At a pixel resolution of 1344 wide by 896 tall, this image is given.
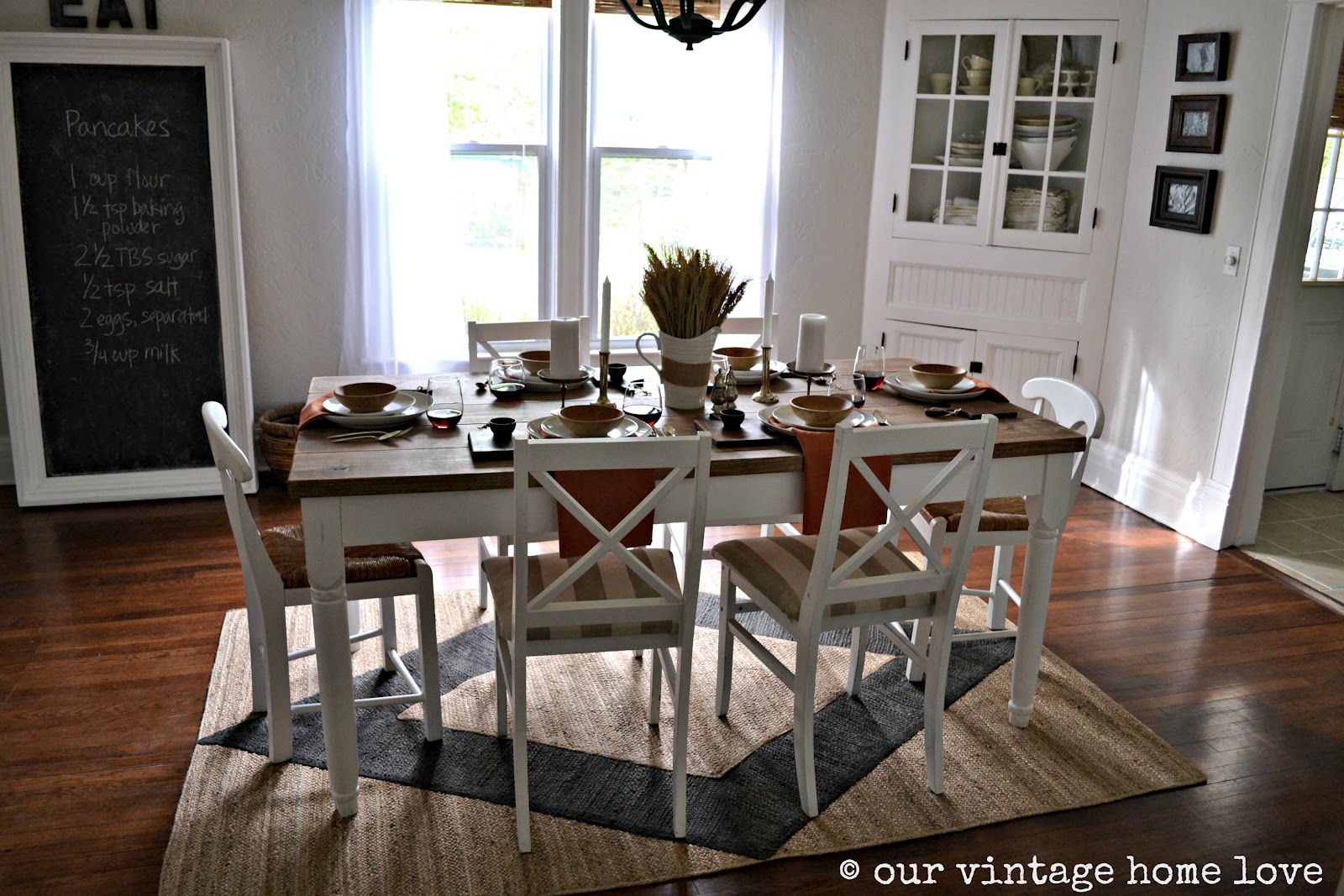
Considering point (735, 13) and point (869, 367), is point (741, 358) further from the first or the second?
point (735, 13)

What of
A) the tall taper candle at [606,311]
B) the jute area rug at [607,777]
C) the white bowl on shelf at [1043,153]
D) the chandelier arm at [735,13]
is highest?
the chandelier arm at [735,13]

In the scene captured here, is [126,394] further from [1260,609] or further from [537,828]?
[1260,609]

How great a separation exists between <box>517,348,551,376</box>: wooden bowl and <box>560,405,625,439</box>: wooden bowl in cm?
58

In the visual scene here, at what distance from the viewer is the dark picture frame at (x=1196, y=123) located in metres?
4.13

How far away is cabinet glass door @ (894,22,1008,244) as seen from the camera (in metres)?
4.74

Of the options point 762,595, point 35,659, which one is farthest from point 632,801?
point 35,659

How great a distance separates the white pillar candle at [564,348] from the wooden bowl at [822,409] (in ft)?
2.13

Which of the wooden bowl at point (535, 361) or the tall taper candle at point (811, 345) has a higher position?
the tall taper candle at point (811, 345)

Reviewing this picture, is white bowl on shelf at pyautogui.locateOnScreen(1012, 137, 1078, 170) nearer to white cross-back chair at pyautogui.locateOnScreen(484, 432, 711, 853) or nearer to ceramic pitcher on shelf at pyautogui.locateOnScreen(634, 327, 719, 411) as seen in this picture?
ceramic pitcher on shelf at pyautogui.locateOnScreen(634, 327, 719, 411)

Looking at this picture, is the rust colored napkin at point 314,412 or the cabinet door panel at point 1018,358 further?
the cabinet door panel at point 1018,358

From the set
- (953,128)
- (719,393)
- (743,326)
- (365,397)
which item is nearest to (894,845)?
(719,393)

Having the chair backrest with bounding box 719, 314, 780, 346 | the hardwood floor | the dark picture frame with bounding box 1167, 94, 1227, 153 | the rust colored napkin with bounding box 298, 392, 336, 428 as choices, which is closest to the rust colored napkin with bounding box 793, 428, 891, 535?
the hardwood floor

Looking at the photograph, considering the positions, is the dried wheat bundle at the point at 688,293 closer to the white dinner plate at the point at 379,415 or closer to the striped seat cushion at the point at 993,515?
the white dinner plate at the point at 379,415

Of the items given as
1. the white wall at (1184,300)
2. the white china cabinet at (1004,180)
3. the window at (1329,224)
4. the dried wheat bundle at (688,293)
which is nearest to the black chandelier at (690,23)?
the dried wheat bundle at (688,293)
